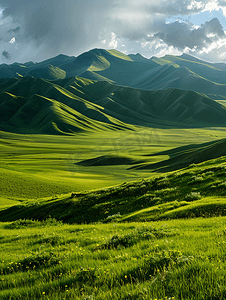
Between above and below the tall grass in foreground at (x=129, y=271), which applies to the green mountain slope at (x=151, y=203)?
below

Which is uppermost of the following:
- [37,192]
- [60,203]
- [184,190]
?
[184,190]

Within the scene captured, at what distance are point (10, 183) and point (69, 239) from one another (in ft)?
243

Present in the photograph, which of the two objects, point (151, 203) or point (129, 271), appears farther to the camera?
point (151, 203)

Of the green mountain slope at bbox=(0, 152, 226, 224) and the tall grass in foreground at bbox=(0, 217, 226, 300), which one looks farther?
the green mountain slope at bbox=(0, 152, 226, 224)

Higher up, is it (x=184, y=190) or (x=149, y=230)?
(x=149, y=230)

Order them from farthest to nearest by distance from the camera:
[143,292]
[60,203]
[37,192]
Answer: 1. [37,192]
2. [60,203]
3. [143,292]

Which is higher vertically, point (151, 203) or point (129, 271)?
point (129, 271)

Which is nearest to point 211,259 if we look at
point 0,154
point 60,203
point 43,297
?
point 43,297

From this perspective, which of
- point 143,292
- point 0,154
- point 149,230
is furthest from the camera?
point 0,154

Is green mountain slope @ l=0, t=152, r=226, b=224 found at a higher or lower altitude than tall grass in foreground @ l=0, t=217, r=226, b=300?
lower

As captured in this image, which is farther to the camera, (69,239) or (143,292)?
(69,239)

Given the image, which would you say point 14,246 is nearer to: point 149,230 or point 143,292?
point 149,230

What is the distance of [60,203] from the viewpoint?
34.4 metres

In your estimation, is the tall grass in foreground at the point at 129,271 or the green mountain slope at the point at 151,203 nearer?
the tall grass in foreground at the point at 129,271
